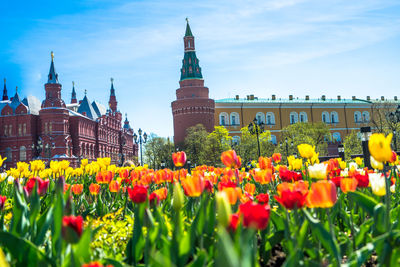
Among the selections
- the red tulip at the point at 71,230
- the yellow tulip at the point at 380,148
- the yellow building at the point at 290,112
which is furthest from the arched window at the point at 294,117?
the red tulip at the point at 71,230

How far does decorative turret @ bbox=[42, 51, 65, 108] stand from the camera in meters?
45.2

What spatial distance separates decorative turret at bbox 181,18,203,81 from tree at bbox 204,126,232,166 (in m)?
11.8

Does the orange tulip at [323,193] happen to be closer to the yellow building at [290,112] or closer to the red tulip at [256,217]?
the red tulip at [256,217]

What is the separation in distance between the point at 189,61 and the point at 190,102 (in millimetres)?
6249

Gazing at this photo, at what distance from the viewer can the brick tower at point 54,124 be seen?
143 feet

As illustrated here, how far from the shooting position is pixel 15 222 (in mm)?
1804

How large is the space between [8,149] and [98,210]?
158ft

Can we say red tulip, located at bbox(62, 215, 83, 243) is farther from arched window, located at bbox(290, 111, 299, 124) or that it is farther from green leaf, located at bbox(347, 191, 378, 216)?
arched window, located at bbox(290, 111, 299, 124)

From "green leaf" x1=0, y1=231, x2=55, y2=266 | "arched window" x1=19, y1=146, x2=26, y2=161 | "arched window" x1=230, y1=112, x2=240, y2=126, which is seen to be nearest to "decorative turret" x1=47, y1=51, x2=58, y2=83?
"arched window" x1=19, y1=146, x2=26, y2=161

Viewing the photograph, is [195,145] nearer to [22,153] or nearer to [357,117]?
[22,153]

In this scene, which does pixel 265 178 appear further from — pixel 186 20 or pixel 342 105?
pixel 342 105

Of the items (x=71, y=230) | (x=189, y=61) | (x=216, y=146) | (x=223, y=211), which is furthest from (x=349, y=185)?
(x=189, y=61)

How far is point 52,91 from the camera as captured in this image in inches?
1815

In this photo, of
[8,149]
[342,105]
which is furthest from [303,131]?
[8,149]
